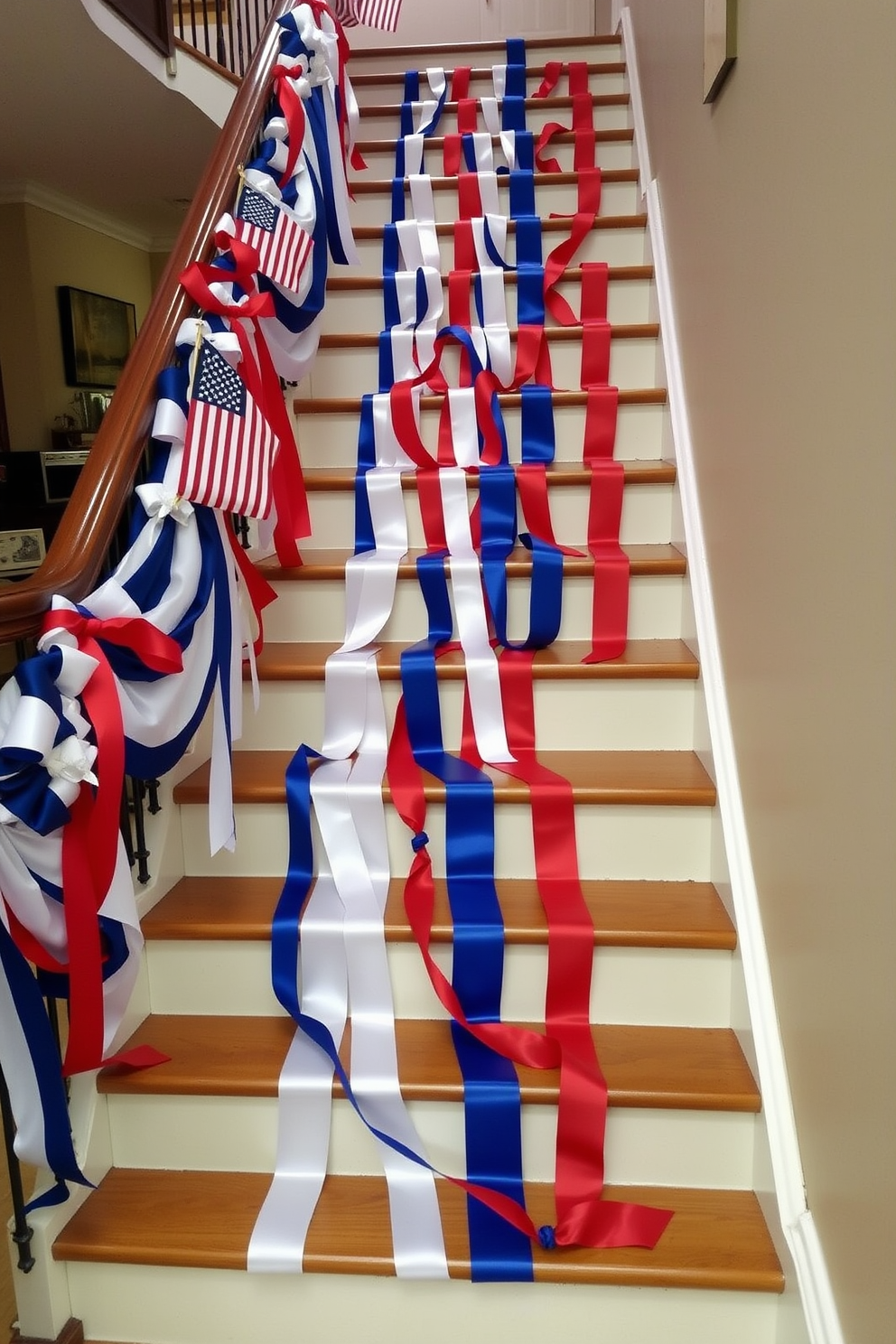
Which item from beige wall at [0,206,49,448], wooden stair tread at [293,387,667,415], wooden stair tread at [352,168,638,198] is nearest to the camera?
wooden stair tread at [293,387,667,415]

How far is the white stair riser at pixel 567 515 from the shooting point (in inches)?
93.0

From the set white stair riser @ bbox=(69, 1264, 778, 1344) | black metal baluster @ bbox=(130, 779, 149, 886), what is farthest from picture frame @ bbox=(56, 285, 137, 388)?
white stair riser @ bbox=(69, 1264, 778, 1344)

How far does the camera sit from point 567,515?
7.82 ft

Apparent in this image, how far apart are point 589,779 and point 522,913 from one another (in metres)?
0.30

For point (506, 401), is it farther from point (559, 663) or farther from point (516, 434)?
point (559, 663)

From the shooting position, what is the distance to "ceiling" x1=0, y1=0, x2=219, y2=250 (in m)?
3.66

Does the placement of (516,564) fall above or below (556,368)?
below

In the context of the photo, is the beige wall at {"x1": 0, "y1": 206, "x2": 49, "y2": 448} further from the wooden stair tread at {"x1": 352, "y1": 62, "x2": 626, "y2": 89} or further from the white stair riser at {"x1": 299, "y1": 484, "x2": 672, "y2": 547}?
the white stair riser at {"x1": 299, "y1": 484, "x2": 672, "y2": 547}

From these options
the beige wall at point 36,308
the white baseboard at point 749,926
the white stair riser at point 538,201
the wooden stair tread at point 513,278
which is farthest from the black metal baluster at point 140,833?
the beige wall at point 36,308

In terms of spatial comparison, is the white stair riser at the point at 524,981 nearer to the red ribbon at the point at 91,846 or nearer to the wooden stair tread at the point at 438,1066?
the wooden stair tread at the point at 438,1066

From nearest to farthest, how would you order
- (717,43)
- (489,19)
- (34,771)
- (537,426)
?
(34,771) < (717,43) < (537,426) < (489,19)

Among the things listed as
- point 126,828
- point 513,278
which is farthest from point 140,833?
point 513,278

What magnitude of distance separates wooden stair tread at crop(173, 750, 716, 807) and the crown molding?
5.22 metres

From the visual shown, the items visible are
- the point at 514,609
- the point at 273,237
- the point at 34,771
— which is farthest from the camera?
the point at 514,609
